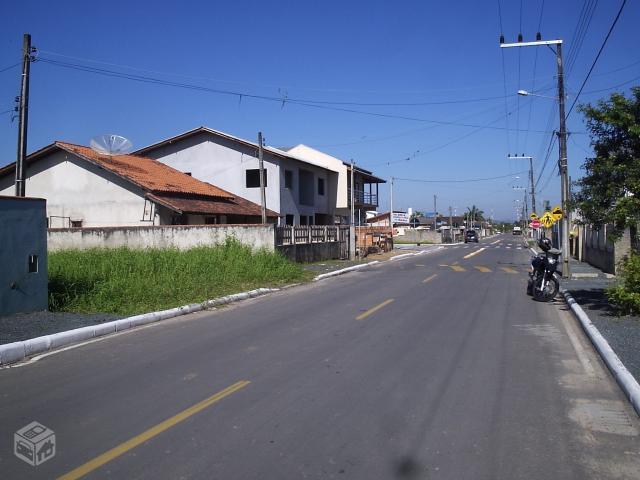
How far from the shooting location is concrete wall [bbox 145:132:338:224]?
37844 mm

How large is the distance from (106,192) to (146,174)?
2.49 meters

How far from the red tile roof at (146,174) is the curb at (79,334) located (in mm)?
16894

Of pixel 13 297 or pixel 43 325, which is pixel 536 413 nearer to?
pixel 43 325

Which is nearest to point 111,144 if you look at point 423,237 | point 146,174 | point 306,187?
point 146,174

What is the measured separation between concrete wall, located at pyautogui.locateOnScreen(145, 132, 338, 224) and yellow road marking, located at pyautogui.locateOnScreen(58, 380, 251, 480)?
3085cm

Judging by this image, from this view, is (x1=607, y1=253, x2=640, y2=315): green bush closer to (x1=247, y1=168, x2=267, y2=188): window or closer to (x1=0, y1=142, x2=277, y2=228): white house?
(x1=0, y1=142, x2=277, y2=228): white house

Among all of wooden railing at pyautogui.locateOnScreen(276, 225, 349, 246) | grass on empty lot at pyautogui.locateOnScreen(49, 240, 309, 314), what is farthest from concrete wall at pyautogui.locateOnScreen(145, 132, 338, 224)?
grass on empty lot at pyautogui.locateOnScreen(49, 240, 309, 314)

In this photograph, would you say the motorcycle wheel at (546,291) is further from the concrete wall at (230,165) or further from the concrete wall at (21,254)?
the concrete wall at (230,165)

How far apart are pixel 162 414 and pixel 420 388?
2.81 meters

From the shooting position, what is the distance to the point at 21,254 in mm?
10945

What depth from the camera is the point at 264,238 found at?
2450 cm

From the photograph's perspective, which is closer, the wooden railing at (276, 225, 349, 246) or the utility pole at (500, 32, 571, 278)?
the utility pole at (500, 32, 571, 278)

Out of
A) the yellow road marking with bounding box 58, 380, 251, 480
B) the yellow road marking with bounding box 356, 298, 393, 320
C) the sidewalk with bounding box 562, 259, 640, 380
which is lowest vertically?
the yellow road marking with bounding box 356, 298, 393, 320

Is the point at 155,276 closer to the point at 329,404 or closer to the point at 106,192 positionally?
the point at 329,404
